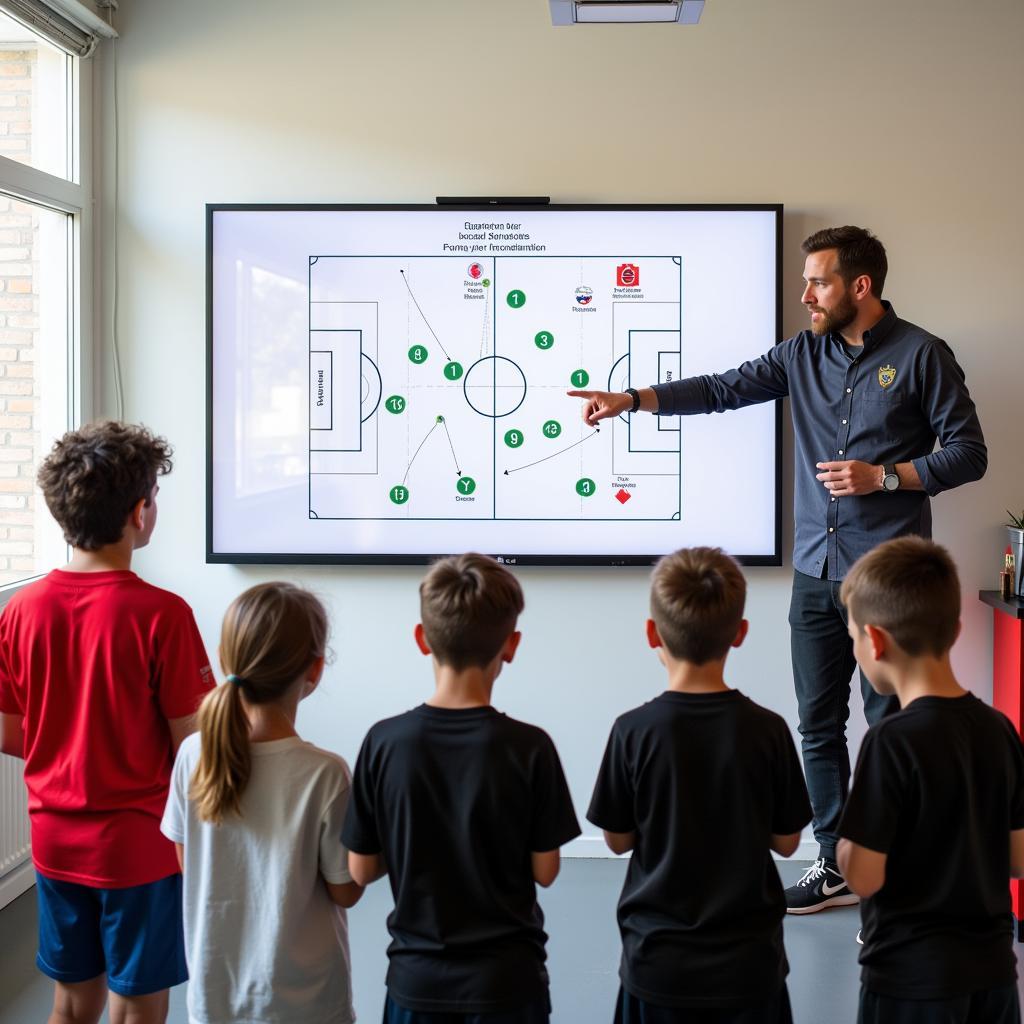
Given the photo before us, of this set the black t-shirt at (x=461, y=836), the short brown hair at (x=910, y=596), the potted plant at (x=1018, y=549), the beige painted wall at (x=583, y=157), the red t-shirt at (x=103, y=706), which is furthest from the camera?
the beige painted wall at (x=583, y=157)

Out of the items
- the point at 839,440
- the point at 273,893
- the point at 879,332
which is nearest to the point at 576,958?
the point at 273,893

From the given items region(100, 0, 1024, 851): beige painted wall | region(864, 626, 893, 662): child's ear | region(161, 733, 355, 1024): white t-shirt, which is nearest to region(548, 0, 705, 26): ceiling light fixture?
region(100, 0, 1024, 851): beige painted wall

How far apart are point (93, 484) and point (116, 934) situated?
765 millimetres

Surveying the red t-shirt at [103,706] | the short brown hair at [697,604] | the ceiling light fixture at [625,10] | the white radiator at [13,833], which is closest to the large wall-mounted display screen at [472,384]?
the ceiling light fixture at [625,10]

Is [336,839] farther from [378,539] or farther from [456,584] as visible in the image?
[378,539]

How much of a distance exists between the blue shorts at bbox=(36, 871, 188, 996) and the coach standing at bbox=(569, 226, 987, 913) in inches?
69.7

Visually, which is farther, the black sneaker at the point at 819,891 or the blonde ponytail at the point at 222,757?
the black sneaker at the point at 819,891

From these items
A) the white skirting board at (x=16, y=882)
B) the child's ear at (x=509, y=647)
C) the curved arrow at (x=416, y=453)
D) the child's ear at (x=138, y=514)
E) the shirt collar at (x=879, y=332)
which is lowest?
the white skirting board at (x=16, y=882)

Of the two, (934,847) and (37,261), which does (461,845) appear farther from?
(37,261)

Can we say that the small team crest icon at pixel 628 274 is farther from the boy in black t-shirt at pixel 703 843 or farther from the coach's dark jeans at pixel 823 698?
the boy in black t-shirt at pixel 703 843

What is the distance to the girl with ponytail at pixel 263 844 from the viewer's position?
160cm

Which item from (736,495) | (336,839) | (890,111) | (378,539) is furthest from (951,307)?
(336,839)

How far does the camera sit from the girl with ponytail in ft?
5.24

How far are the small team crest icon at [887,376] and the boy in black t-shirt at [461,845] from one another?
1805mm
